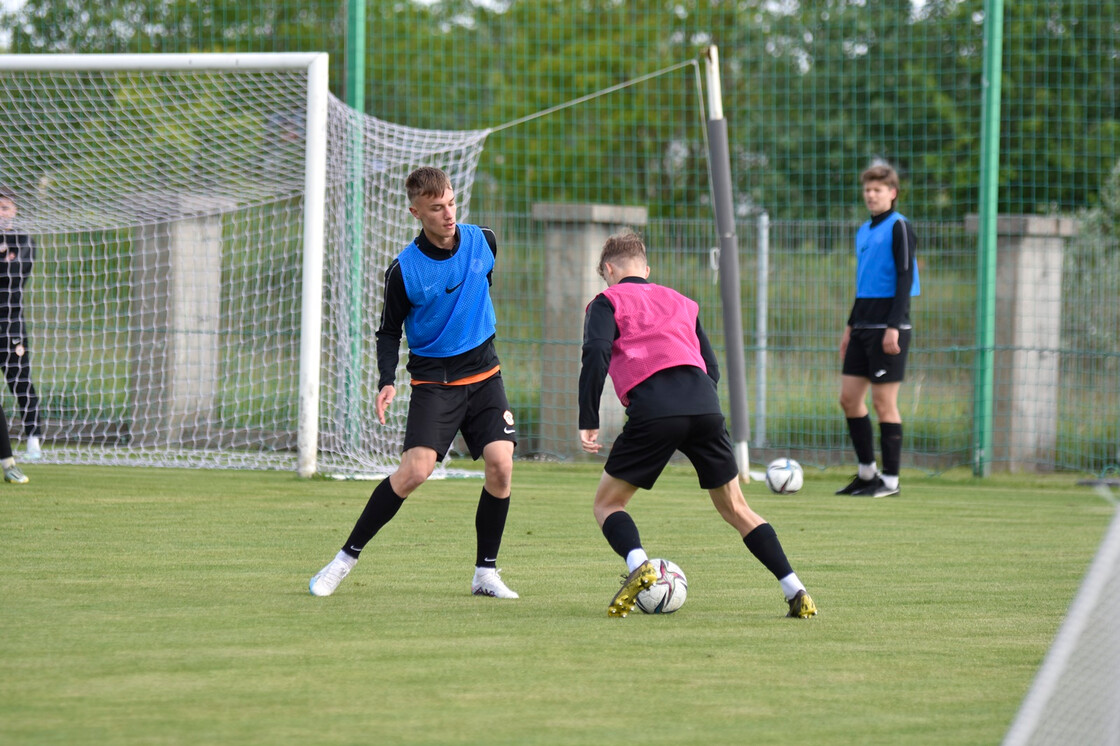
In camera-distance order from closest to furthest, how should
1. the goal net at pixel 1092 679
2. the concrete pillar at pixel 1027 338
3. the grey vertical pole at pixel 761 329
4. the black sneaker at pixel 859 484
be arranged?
the goal net at pixel 1092 679, the black sneaker at pixel 859 484, the concrete pillar at pixel 1027 338, the grey vertical pole at pixel 761 329

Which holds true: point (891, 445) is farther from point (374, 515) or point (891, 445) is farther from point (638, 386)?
point (374, 515)

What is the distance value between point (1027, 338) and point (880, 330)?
2975 millimetres

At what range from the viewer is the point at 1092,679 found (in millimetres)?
3141

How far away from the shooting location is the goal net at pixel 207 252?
32.0 feet

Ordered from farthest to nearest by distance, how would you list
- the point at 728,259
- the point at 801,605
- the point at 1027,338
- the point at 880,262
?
the point at 1027,338
the point at 728,259
the point at 880,262
the point at 801,605

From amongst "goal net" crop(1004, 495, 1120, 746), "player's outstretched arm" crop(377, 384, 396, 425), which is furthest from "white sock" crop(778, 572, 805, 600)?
"goal net" crop(1004, 495, 1120, 746)

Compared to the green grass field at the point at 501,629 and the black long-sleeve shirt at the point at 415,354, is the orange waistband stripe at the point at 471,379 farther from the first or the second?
the green grass field at the point at 501,629

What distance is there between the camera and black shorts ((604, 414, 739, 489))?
495 cm

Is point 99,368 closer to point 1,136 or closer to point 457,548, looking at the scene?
point 1,136

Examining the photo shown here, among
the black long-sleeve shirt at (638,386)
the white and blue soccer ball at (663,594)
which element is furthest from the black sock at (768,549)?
the black long-sleeve shirt at (638,386)

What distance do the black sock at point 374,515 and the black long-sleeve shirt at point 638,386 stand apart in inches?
34.2

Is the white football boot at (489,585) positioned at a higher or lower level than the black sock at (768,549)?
lower

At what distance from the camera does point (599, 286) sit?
12.0m

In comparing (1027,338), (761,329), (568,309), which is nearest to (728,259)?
(761,329)
